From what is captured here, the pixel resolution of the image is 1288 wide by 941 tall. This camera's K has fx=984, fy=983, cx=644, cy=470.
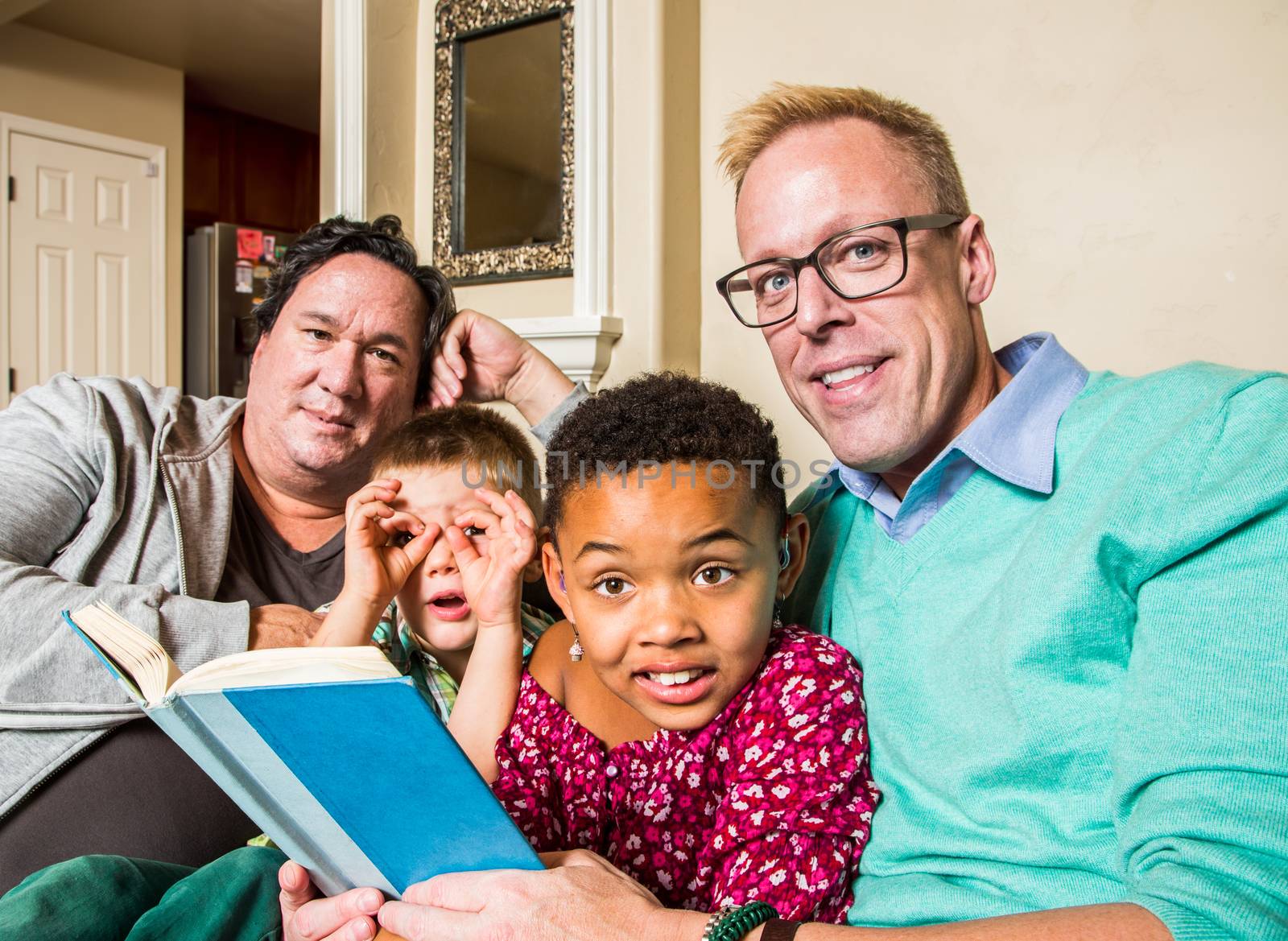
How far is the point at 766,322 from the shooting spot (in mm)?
1227

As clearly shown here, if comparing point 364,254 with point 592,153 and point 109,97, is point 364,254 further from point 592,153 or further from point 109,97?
point 109,97

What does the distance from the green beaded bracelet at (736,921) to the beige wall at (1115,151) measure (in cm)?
152

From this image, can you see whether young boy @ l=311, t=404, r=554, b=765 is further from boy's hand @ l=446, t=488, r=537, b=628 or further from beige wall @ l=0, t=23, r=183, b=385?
Result: beige wall @ l=0, t=23, r=183, b=385

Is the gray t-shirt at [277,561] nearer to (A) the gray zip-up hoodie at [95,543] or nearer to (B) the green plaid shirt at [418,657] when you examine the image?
(A) the gray zip-up hoodie at [95,543]

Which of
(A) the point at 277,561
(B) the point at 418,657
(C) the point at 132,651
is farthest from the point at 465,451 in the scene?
(C) the point at 132,651

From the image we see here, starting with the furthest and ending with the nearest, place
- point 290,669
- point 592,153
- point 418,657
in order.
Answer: point 592,153
point 418,657
point 290,669

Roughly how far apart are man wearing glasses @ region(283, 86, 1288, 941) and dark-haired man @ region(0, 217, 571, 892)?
46cm

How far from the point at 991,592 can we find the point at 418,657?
0.88 metres

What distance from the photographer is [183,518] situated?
1.61m

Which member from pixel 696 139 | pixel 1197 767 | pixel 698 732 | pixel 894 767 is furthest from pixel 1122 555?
pixel 696 139

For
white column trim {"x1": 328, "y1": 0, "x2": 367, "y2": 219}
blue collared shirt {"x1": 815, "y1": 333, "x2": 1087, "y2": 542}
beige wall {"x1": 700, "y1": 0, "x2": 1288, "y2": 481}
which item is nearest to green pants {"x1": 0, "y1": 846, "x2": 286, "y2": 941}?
blue collared shirt {"x1": 815, "y1": 333, "x2": 1087, "y2": 542}

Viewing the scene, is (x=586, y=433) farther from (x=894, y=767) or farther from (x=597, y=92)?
(x=597, y=92)

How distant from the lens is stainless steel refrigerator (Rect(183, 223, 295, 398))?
17.2 feet

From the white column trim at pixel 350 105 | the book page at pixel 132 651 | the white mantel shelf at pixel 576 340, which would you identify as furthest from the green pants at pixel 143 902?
the white column trim at pixel 350 105
